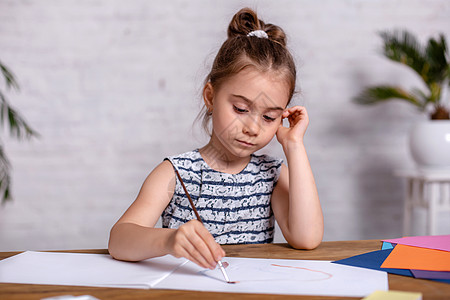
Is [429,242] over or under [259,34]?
under

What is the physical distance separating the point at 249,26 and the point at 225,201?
0.44 meters

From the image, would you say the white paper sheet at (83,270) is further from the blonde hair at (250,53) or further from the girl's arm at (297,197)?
the blonde hair at (250,53)

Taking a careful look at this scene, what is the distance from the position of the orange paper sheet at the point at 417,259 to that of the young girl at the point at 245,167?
162mm

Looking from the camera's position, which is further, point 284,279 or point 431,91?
point 431,91

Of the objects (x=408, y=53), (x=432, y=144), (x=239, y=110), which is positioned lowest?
(x=432, y=144)

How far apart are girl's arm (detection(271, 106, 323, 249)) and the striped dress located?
4 cm

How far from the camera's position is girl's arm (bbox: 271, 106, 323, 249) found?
87 cm

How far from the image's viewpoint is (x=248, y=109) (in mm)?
952

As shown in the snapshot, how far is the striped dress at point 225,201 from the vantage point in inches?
42.3

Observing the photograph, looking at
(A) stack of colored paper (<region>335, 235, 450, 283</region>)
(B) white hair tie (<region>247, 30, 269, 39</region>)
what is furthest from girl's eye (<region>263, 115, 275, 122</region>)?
(A) stack of colored paper (<region>335, 235, 450, 283</region>)

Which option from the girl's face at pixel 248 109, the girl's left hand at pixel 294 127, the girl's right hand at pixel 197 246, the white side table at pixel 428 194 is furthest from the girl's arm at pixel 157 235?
the white side table at pixel 428 194

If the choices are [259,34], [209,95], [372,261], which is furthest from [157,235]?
[259,34]

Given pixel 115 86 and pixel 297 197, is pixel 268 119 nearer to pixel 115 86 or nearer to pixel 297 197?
pixel 297 197

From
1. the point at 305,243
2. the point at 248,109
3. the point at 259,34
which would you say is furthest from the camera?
the point at 259,34
